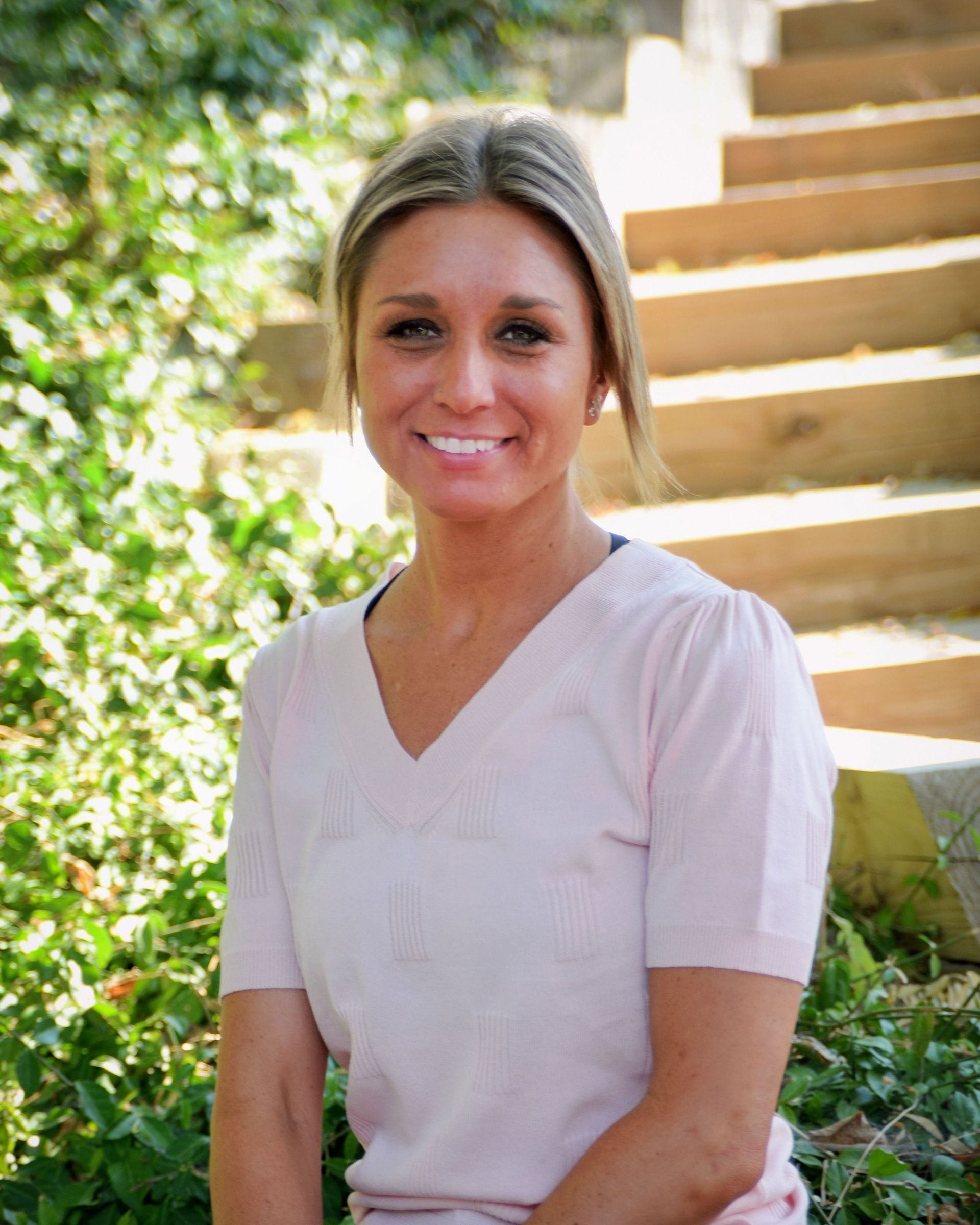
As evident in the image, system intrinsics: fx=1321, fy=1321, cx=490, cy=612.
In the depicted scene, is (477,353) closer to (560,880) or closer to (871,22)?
(560,880)

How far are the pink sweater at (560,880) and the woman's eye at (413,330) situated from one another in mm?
331

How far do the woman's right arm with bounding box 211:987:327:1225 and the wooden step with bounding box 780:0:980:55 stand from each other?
5365 millimetres

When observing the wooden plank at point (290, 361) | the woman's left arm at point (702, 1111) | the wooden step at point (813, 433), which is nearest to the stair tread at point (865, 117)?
the wooden step at point (813, 433)

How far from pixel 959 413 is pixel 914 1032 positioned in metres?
2.33

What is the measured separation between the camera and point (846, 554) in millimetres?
3416

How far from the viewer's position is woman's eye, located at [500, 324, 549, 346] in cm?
145

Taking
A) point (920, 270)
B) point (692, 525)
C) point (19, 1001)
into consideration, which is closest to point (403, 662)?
point (19, 1001)

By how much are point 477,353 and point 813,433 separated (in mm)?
2510

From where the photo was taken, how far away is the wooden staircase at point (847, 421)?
10.1 feet

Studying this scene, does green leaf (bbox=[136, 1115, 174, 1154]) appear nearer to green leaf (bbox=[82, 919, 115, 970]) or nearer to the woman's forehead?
green leaf (bbox=[82, 919, 115, 970])

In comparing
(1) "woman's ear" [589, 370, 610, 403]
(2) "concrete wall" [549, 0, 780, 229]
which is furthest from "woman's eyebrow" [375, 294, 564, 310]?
(2) "concrete wall" [549, 0, 780, 229]

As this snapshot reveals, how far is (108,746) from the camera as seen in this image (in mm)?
2883

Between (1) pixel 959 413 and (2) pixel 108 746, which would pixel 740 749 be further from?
(1) pixel 959 413

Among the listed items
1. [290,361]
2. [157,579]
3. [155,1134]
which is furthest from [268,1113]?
[290,361]
